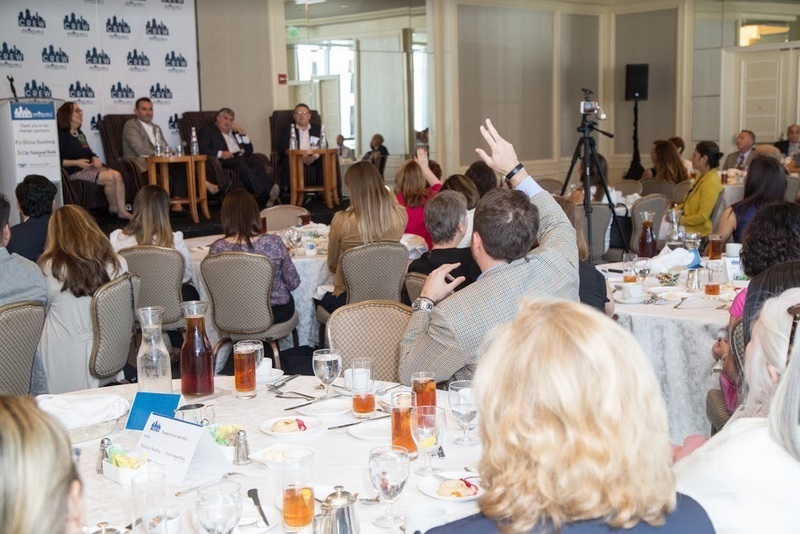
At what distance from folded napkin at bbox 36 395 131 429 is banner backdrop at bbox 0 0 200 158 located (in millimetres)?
8784

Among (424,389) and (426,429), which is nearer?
(426,429)

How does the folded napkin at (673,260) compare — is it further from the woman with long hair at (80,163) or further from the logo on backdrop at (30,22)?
the logo on backdrop at (30,22)

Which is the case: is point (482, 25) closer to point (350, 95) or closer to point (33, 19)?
point (350, 95)

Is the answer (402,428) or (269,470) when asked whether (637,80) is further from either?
(269,470)

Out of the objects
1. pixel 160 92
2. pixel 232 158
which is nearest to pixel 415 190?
pixel 232 158

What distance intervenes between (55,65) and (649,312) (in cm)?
855

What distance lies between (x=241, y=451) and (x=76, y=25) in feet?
32.1

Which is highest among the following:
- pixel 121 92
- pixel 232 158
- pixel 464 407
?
pixel 121 92

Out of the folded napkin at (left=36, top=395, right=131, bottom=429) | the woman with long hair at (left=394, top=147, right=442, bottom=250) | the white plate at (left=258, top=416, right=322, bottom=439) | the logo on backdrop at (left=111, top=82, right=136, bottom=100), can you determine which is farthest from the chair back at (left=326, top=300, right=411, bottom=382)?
the logo on backdrop at (left=111, top=82, right=136, bottom=100)

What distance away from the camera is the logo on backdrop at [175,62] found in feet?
38.3

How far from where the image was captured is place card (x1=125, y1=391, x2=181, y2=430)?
2441mm

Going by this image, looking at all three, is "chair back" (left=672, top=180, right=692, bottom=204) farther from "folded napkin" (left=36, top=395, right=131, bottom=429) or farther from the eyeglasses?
"folded napkin" (left=36, top=395, right=131, bottom=429)

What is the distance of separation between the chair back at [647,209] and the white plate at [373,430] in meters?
5.42

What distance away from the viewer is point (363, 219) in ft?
19.4
